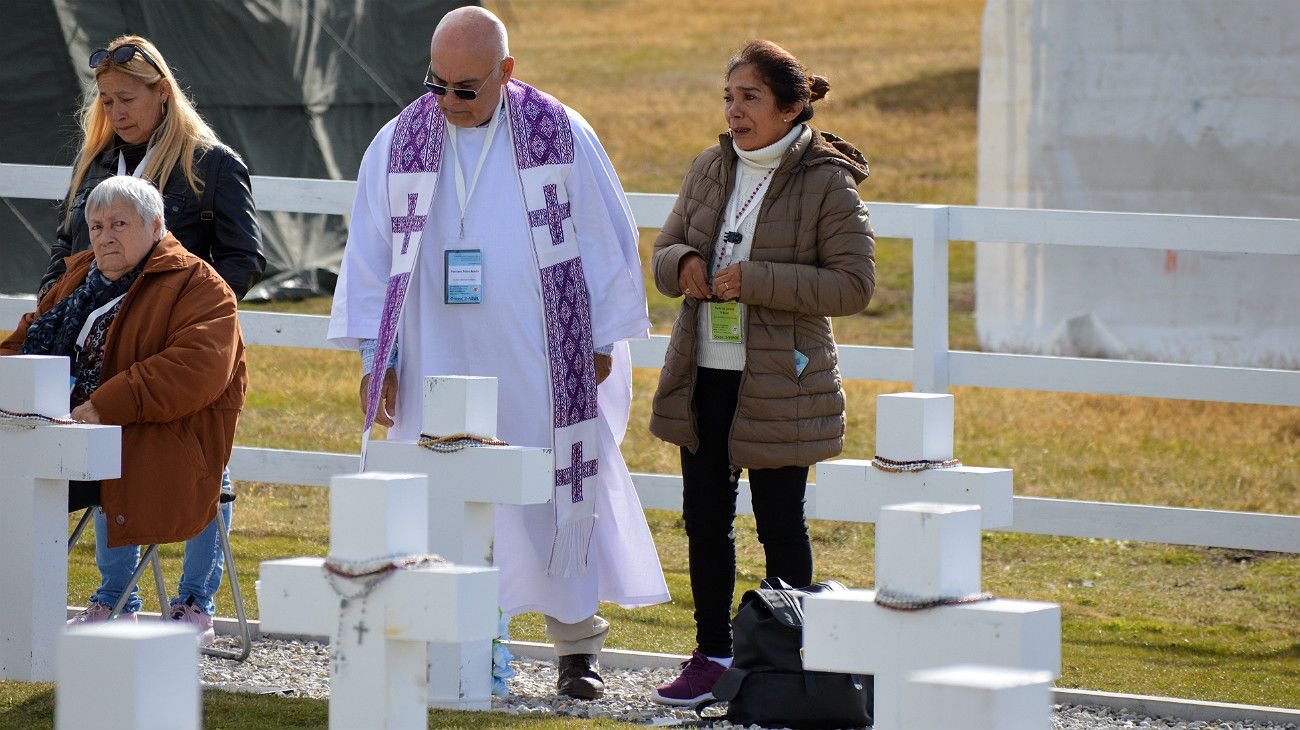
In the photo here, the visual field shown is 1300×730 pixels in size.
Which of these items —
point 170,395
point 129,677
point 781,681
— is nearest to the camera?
point 129,677

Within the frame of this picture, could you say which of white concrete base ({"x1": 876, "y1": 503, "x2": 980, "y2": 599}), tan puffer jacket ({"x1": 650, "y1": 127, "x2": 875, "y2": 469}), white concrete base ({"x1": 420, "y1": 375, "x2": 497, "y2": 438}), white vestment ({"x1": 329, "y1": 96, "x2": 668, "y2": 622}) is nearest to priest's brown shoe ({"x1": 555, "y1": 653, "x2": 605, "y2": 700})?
white vestment ({"x1": 329, "y1": 96, "x2": 668, "y2": 622})

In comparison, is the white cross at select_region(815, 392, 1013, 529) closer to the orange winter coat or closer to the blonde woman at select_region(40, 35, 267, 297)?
the orange winter coat

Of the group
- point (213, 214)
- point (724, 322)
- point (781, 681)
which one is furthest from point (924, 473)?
point (213, 214)

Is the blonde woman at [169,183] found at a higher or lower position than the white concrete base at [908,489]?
higher

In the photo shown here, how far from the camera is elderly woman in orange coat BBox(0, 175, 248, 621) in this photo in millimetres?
4805

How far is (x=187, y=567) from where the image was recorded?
562 centimetres

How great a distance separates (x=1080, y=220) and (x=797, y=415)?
7.45 ft

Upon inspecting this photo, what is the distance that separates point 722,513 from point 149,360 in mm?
1559

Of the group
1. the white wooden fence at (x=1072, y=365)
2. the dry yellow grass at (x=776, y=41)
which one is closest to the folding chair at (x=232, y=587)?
the white wooden fence at (x=1072, y=365)

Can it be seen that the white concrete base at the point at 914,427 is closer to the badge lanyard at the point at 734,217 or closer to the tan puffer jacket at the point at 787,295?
the tan puffer jacket at the point at 787,295

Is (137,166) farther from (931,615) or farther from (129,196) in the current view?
(931,615)

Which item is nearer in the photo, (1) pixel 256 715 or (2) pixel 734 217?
(1) pixel 256 715

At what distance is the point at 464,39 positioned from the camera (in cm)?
489

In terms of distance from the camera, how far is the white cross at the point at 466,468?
358 cm
